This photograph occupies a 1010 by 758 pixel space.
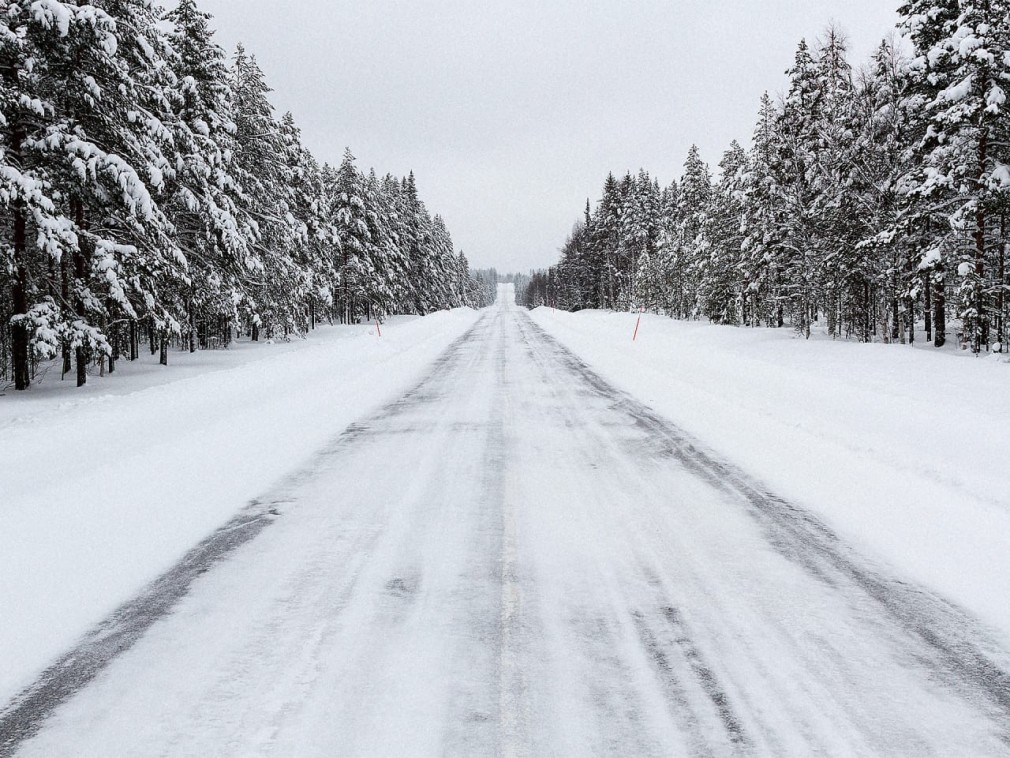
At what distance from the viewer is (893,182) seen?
68.5ft

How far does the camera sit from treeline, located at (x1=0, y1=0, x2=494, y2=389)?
482 inches

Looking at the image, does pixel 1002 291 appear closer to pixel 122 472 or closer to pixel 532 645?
pixel 532 645

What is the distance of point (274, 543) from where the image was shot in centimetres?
477

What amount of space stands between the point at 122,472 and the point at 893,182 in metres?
23.0

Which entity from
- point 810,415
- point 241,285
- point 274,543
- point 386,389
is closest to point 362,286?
point 241,285

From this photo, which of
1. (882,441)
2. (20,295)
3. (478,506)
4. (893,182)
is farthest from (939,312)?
(20,295)

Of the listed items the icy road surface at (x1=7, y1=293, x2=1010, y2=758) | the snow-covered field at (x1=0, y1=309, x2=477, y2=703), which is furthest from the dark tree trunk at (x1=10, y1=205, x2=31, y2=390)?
the icy road surface at (x1=7, y1=293, x2=1010, y2=758)

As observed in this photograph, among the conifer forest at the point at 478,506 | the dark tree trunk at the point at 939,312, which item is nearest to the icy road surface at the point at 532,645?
the conifer forest at the point at 478,506

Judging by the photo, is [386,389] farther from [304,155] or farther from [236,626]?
[304,155]

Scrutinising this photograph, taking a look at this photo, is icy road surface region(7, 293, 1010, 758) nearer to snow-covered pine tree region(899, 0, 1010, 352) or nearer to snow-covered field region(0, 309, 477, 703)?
snow-covered field region(0, 309, 477, 703)

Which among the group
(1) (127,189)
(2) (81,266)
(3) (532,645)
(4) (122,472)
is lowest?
(3) (532,645)

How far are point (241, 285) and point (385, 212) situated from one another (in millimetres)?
33423

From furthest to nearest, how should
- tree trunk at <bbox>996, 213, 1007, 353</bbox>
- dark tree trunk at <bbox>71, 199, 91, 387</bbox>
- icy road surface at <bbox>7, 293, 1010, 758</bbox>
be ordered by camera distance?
tree trunk at <bbox>996, 213, 1007, 353</bbox> → dark tree trunk at <bbox>71, 199, 91, 387</bbox> → icy road surface at <bbox>7, 293, 1010, 758</bbox>

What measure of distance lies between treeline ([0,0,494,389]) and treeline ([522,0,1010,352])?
770 inches
